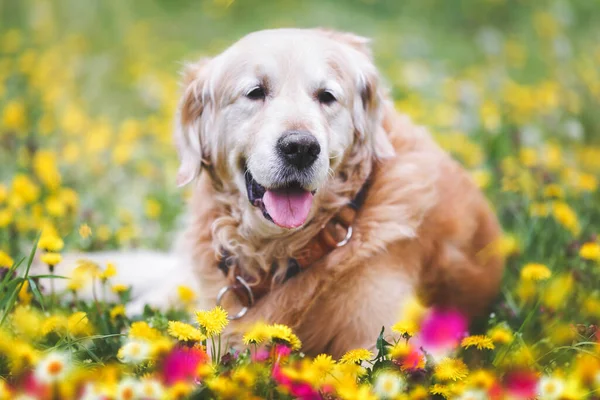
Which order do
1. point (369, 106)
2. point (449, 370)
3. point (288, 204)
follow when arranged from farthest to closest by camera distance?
point (369, 106) < point (288, 204) < point (449, 370)

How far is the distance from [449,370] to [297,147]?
933 mm

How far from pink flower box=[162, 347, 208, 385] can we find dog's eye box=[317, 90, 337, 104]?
1171 mm

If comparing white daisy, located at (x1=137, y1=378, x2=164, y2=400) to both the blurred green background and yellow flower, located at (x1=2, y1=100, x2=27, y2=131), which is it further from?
yellow flower, located at (x1=2, y1=100, x2=27, y2=131)

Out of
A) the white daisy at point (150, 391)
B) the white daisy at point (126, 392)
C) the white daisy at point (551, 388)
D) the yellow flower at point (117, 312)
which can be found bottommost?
the yellow flower at point (117, 312)

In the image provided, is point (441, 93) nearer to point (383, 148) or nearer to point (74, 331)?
point (383, 148)

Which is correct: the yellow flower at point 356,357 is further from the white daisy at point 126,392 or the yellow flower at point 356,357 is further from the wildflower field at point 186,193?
the white daisy at point 126,392

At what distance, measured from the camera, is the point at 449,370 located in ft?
6.12

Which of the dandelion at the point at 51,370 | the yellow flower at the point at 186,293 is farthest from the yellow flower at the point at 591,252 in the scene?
the dandelion at the point at 51,370

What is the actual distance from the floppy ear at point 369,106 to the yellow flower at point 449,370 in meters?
1.05

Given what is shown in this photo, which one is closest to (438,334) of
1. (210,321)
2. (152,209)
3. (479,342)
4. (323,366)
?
(479,342)

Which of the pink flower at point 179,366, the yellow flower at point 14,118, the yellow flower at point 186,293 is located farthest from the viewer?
the yellow flower at point 14,118

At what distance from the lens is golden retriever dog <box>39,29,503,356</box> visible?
100 inches

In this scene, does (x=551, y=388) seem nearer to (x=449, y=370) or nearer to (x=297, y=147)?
(x=449, y=370)

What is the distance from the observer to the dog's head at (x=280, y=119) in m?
2.46
